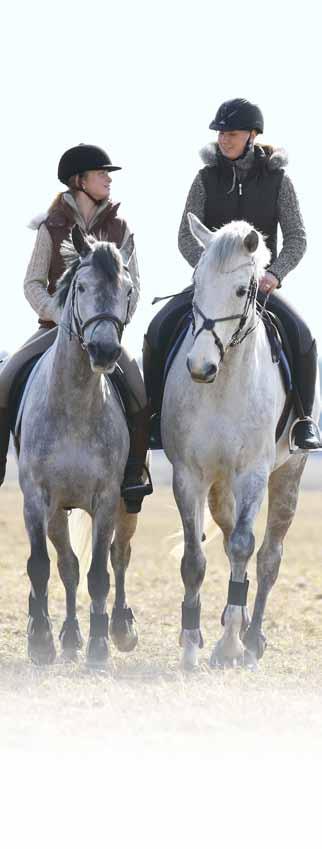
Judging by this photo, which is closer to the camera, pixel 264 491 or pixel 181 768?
pixel 181 768

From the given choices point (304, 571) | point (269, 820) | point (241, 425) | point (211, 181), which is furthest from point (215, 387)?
point (304, 571)

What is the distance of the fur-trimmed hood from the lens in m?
9.08

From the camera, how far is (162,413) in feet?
28.4

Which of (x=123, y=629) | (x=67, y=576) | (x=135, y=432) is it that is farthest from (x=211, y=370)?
(x=123, y=629)

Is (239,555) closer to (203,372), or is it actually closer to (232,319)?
(203,372)

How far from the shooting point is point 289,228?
29.7 ft

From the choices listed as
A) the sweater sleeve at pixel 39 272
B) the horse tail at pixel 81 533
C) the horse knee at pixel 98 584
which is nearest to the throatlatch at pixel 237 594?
the horse knee at pixel 98 584

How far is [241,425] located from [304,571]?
31.5 ft

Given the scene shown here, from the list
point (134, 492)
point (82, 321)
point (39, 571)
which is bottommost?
point (39, 571)

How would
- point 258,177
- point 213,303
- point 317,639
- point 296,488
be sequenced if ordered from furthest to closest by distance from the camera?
point 317,639, point 296,488, point 258,177, point 213,303

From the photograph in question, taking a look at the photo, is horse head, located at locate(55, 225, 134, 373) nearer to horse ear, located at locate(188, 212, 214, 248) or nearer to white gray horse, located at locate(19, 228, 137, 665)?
white gray horse, located at locate(19, 228, 137, 665)

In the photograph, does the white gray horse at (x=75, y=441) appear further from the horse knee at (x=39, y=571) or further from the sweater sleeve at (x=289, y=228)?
the sweater sleeve at (x=289, y=228)

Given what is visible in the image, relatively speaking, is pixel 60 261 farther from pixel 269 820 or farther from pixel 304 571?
pixel 304 571

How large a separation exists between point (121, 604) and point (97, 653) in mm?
1116
